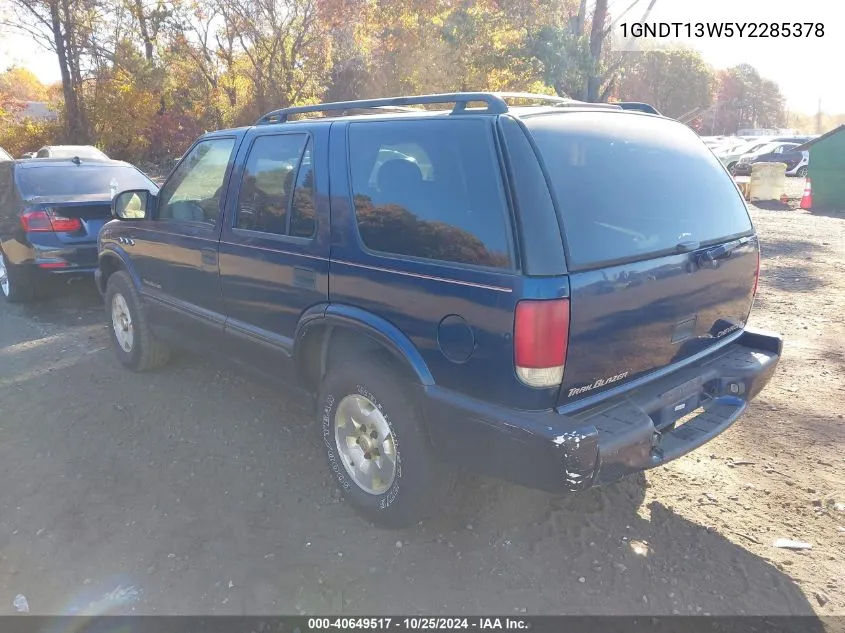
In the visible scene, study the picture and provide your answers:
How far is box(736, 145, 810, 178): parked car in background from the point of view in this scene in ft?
79.3

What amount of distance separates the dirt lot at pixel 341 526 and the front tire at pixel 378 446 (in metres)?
0.18

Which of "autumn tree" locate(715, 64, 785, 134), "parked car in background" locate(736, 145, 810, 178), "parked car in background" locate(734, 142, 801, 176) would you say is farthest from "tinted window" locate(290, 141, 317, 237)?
"autumn tree" locate(715, 64, 785, 134)

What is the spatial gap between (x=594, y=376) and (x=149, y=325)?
138 inches

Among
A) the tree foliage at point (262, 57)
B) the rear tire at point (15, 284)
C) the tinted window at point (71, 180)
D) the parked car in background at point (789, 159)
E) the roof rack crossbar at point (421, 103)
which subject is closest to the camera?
the roof rack crossbar at point (421, 103)

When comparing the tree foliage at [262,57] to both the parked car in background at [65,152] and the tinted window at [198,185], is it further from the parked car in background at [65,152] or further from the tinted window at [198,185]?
the tinted window at [198,185]

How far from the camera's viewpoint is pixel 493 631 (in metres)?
2.61

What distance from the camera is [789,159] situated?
24.5 metres

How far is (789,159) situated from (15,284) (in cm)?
2574

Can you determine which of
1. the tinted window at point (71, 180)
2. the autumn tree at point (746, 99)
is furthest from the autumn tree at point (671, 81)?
the tinted window at point (71, 180)

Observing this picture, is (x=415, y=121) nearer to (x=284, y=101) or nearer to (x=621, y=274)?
(x=621, y=274)

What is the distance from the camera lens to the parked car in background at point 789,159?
24172 millimetres

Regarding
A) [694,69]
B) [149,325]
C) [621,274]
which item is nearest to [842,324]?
[621,274]

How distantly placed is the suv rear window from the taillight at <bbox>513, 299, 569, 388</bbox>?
213mm

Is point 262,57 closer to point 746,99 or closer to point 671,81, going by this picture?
point 671,81
